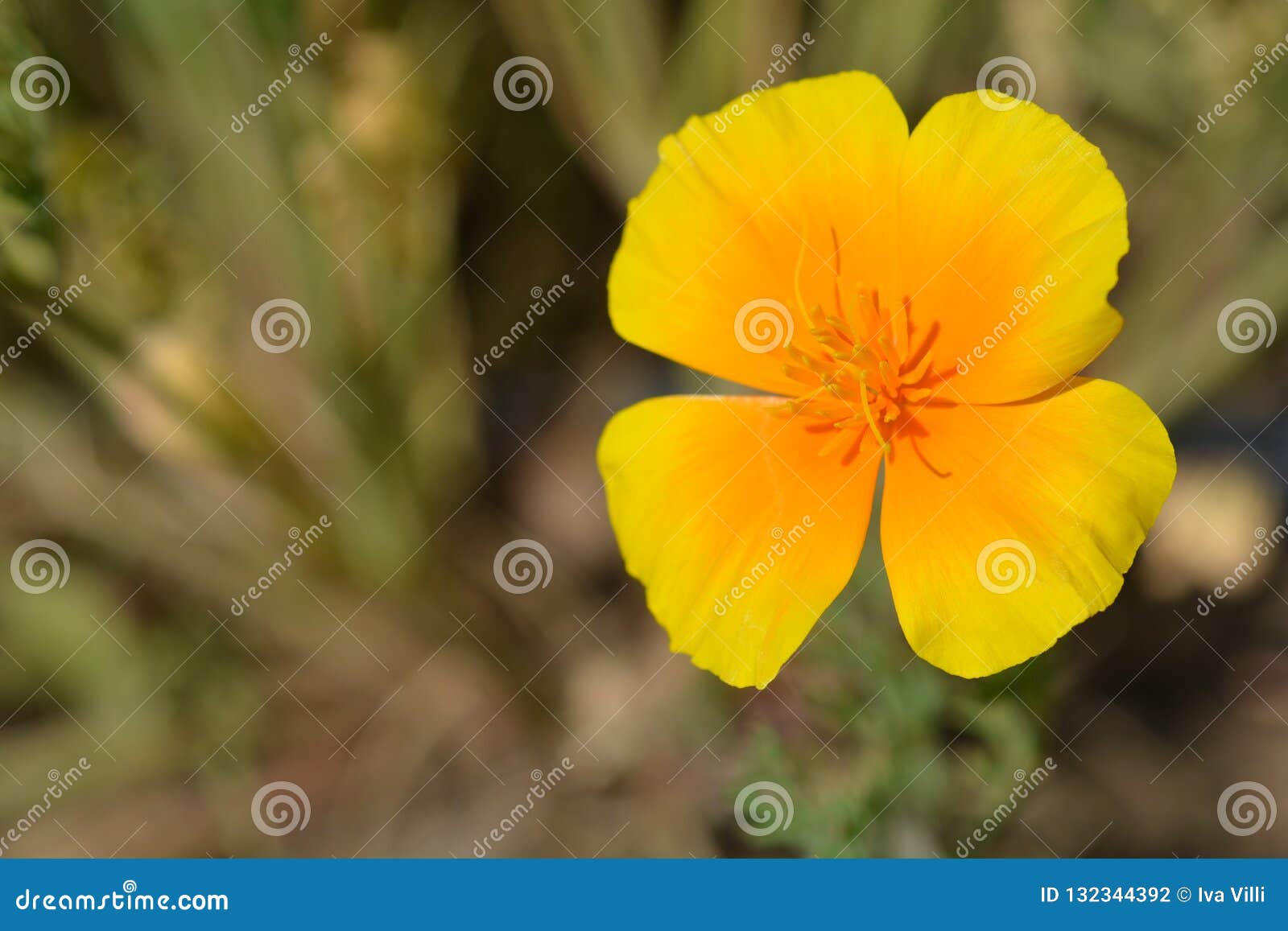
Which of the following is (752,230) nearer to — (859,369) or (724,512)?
(859,369)

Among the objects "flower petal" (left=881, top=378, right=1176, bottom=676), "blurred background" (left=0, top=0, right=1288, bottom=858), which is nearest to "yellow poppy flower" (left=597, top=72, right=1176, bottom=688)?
"flower petal" (left=881, top=378, right=1176, bottom=676)

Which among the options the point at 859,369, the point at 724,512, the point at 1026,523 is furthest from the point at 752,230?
the point at 1026,523

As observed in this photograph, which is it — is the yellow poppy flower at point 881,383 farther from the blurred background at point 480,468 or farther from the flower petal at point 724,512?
the blurred background at point 480,468

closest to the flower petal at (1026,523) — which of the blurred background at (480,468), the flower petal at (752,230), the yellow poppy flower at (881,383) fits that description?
the yellow poppy flower at (881,383)

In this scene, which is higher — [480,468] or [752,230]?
[752,230]

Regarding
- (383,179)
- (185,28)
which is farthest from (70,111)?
(383,179)
